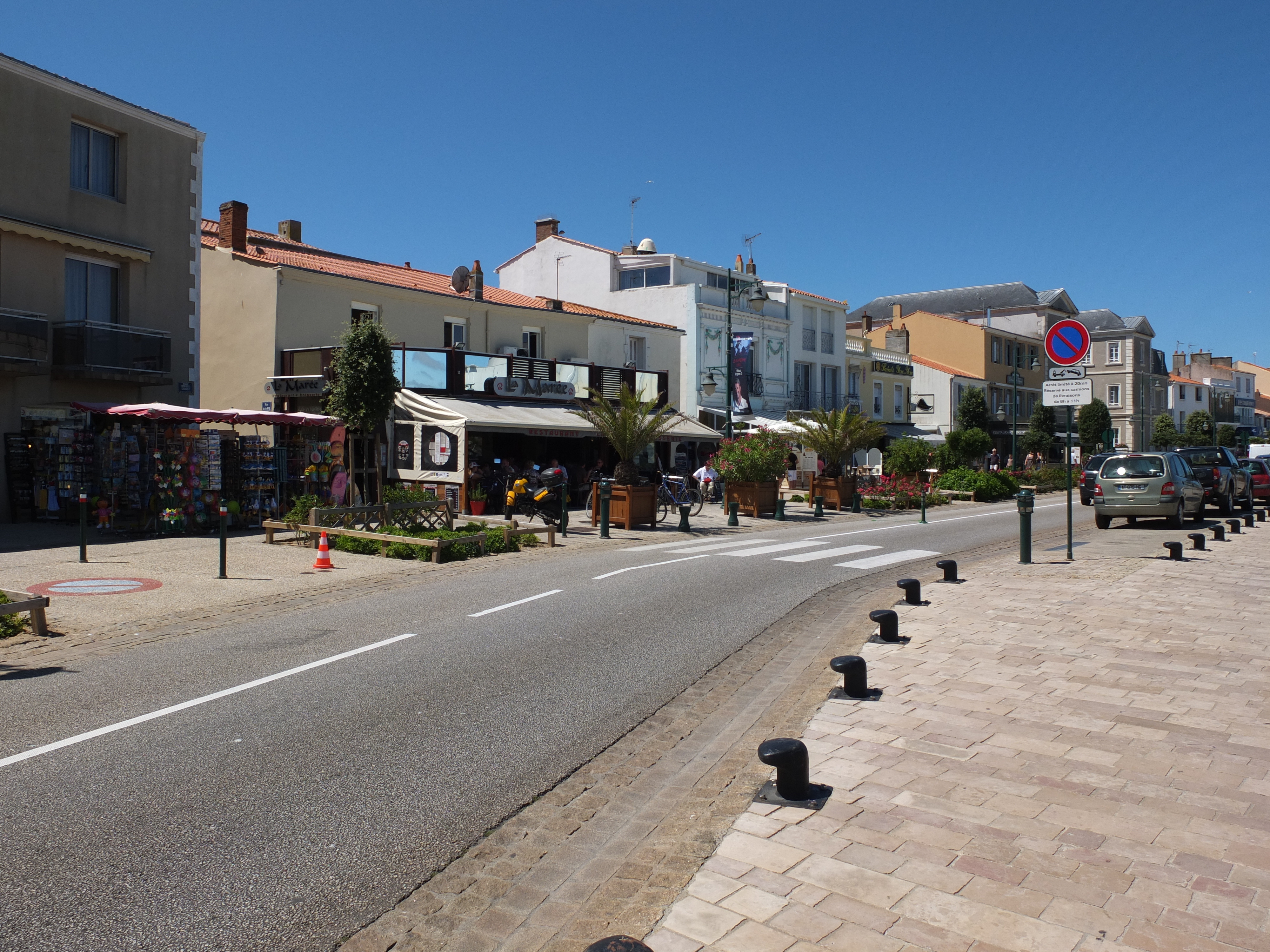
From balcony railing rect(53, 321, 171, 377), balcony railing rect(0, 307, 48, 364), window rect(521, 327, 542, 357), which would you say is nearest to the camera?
balcony railing rect(0, 307, 48, 364)

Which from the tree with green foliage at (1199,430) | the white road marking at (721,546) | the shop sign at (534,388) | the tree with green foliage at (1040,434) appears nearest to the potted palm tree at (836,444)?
the shop sign at (534,388)

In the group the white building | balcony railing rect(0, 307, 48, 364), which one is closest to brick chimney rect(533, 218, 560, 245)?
the white building

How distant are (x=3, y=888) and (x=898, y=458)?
103ft

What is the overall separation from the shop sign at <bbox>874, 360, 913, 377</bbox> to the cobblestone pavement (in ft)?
159

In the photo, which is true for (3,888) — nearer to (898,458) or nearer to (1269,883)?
(1269,883)

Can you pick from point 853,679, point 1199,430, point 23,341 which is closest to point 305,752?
point 853,679

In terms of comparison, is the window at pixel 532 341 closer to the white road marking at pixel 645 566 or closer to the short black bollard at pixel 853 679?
the white road marking at pixel 645 566

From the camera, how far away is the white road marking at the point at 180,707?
5230 millimetres

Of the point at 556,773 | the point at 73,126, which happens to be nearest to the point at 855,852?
the point at 556,773

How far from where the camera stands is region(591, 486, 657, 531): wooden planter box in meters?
Answer: 20.6

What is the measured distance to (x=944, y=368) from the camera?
5888 cm

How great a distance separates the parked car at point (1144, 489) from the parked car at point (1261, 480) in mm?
8566

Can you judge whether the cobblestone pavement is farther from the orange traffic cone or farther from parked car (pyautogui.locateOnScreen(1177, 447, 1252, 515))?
parked car (pyautogui.locateOnScreen(1177, 447, 1252, 515))

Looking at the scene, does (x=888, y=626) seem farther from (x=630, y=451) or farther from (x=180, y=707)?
(x=630, y=451)
